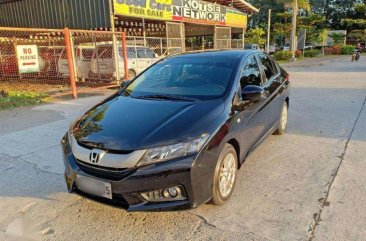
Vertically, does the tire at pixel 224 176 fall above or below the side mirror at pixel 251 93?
below

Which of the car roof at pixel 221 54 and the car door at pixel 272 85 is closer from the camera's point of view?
the car roof at pixel 221 54

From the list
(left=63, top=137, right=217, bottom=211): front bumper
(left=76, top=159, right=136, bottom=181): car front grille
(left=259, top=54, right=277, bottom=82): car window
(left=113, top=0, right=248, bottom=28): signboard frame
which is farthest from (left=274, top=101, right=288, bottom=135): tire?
(left=113, top=0, right=248, bottom=28): signboard frame

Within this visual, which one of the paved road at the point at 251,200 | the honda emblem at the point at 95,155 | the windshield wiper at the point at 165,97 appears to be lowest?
the paved road at the point at 251,200

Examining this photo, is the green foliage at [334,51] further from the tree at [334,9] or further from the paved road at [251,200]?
the paved road at [251,200]

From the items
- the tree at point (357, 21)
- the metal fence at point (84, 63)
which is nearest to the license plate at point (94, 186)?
the metal fence at point (84, 63)

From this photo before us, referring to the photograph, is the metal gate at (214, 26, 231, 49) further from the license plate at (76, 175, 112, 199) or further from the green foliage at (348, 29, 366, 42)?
the green foliage at (348, 29, 366, 42)

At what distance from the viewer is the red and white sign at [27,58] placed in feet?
27.4

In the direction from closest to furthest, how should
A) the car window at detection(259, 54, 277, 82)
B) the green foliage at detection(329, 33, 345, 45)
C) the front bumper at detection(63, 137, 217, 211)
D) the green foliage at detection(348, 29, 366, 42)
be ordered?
the front bumper at detection(63, 137, 217, 211) < the car window at detection(259, 54, 277, 82) < the green foliage at detection(329, 33, 345, 45) < the green foliage at detection(348, 29, 366, 42)

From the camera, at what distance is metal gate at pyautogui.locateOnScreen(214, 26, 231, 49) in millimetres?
20562

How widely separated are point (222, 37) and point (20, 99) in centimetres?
1505

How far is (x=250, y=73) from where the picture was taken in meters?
4.06

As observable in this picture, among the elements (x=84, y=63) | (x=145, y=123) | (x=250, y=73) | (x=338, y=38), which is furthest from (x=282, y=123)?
(x=338, y=38)

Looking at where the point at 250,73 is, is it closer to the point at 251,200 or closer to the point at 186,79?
the point at 186,79

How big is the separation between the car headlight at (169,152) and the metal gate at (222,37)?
18.4 meters
